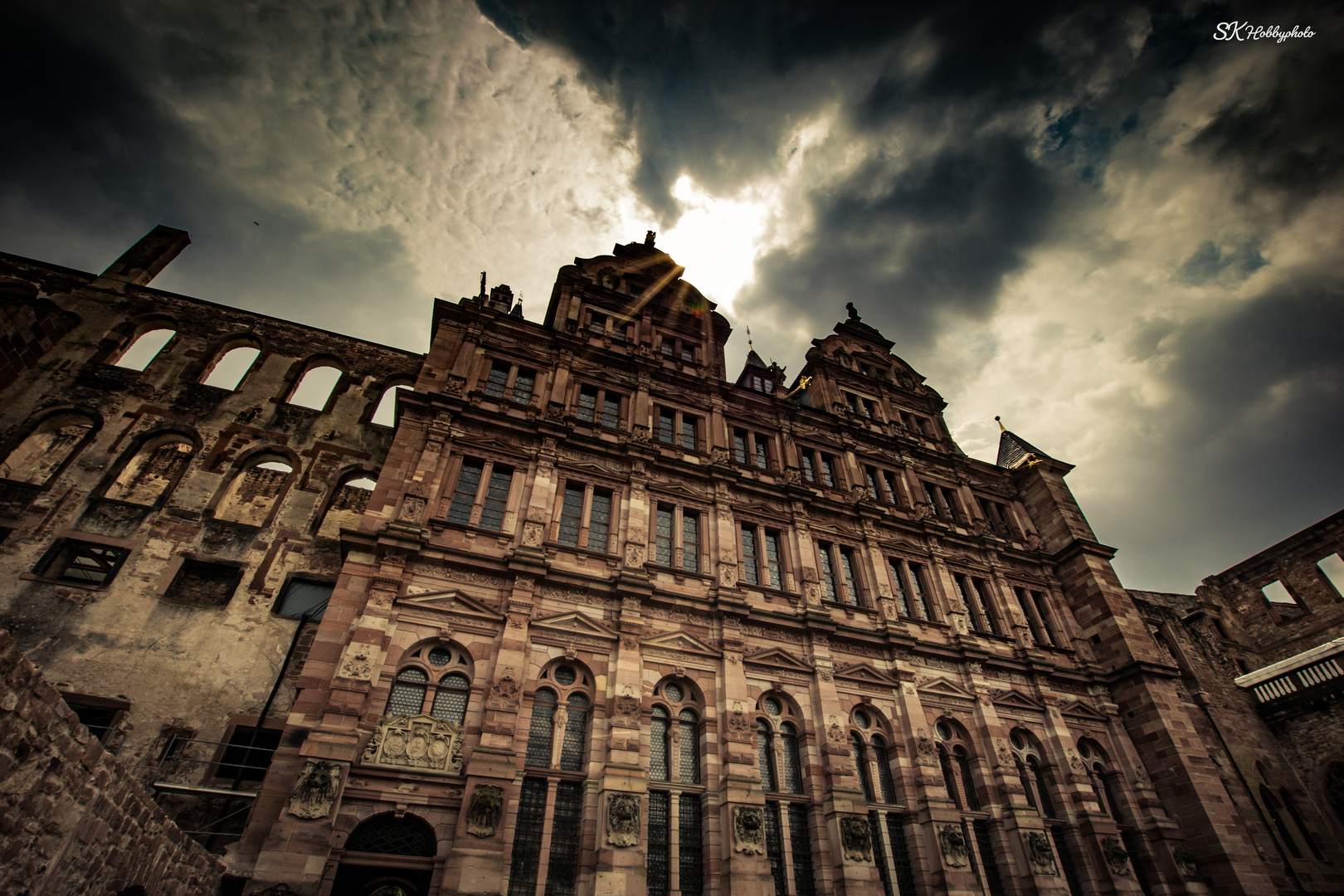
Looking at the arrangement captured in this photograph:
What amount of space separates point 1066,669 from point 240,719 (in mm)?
25212

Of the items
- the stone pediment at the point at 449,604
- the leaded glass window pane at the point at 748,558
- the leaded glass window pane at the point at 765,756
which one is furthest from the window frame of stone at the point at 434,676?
the leaded glass window pane at the point at 748,558

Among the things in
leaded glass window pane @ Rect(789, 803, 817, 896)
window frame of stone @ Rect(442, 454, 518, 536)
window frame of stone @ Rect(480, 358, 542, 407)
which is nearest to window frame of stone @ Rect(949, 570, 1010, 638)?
leaded glass window pane @ Rect(789, 803, 817, 896)

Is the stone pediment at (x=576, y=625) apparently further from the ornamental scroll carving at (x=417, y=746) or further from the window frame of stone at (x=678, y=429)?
the window frame of stone at (x=678, y=429)

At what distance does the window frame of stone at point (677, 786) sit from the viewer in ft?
45.7

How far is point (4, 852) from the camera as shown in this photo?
181 inches

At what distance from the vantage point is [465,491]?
58.4 feet

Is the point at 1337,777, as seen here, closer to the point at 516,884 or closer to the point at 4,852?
the point at 516,884

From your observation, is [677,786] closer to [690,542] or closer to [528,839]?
[528,839]

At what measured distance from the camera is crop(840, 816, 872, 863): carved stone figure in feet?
48.9

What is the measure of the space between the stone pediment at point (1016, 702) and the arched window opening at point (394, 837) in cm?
1713

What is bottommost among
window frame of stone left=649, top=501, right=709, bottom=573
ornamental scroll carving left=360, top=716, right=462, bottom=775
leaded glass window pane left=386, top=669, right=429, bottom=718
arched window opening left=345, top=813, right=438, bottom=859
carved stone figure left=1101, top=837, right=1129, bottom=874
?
arched window opening left=345, top=813, right=438, bottom=859

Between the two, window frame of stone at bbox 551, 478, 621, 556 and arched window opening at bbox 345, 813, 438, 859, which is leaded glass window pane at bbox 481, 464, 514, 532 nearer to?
window frame of stone at bbox 551, 478, 621, 556

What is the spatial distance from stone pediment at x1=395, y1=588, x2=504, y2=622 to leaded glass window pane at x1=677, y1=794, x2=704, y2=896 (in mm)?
6335

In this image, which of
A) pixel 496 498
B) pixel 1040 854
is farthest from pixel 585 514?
pixel 1040 854
